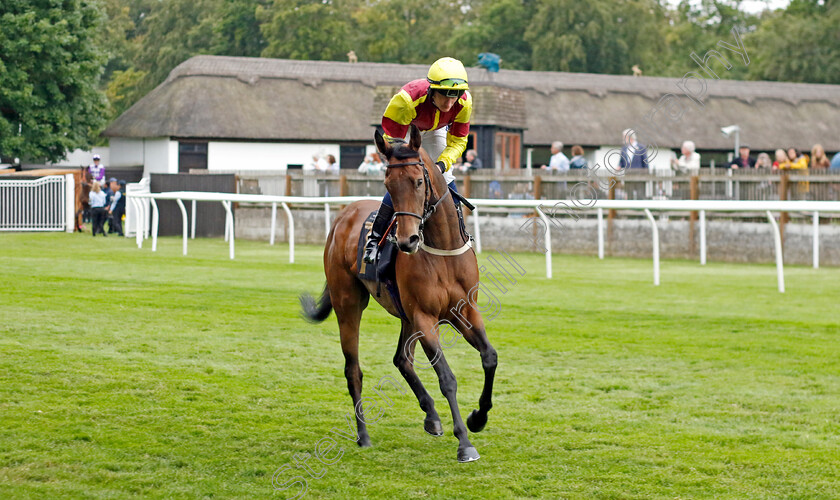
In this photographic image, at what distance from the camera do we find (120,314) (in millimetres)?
10875

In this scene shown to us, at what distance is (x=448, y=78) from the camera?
6.18 meters

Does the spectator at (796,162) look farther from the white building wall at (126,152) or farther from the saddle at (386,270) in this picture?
the white building wall at (126,152)

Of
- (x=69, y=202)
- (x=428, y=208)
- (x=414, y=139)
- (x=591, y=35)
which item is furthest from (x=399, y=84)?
(x=414, y=139)

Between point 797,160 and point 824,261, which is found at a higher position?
point 797,160

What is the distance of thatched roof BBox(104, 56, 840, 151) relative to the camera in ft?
135

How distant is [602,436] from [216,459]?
6.78ft

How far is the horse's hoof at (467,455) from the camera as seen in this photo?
215 inches

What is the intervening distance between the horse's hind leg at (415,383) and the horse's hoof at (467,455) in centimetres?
62

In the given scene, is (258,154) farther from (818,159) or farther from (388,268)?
(388,268)

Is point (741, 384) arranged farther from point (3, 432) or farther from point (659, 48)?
point (659, 48)

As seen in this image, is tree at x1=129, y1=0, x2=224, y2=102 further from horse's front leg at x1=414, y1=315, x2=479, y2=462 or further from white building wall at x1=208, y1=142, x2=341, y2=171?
horse's front leg at x1=414, y1=315, x2=479, y2=462

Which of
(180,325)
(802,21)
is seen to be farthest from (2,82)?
(802,21)

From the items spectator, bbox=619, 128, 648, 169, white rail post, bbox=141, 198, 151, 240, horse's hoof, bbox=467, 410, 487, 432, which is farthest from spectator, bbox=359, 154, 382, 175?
horse's hoof, bbox=467, 410, 487, 432

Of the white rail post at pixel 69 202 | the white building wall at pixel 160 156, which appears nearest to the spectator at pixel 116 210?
the white rail post at pixel 69 202
